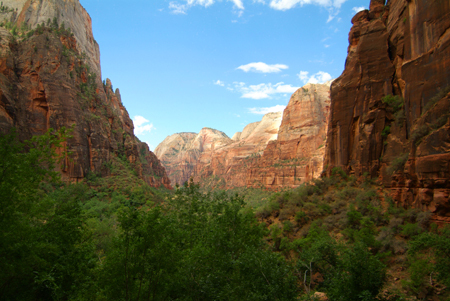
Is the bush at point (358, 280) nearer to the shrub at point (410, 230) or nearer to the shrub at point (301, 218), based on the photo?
the shrub at point (410, 230)

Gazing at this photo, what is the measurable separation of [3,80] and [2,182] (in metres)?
38.1

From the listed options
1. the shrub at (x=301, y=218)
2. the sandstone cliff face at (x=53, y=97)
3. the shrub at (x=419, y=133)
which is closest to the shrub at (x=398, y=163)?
the shrub at (x=419, y=133)

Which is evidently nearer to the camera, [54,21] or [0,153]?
[0,153]

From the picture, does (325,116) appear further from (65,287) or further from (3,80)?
(65,287)

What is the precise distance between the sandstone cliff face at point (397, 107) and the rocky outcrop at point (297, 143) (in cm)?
4705

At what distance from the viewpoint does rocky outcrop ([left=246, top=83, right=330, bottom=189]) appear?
81.5 m

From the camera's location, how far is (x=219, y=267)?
14.3 metres

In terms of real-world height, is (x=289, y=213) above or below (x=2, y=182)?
below

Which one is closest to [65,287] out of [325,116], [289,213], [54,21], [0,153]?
[0,153]

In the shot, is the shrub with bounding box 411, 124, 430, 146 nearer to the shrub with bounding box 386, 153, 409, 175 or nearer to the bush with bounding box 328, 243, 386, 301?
the shrub with bounding box 386, 153, 409, 175

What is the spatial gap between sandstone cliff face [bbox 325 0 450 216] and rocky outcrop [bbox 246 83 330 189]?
47.1 m

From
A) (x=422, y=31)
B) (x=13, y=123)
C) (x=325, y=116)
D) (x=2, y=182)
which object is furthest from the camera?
(x=325, y=116)

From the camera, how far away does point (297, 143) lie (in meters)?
88.9

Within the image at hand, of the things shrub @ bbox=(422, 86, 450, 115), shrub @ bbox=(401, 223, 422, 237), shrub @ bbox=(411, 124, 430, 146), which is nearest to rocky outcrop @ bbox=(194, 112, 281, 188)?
shrub @ bbox=(401, 223, 422, 237)
